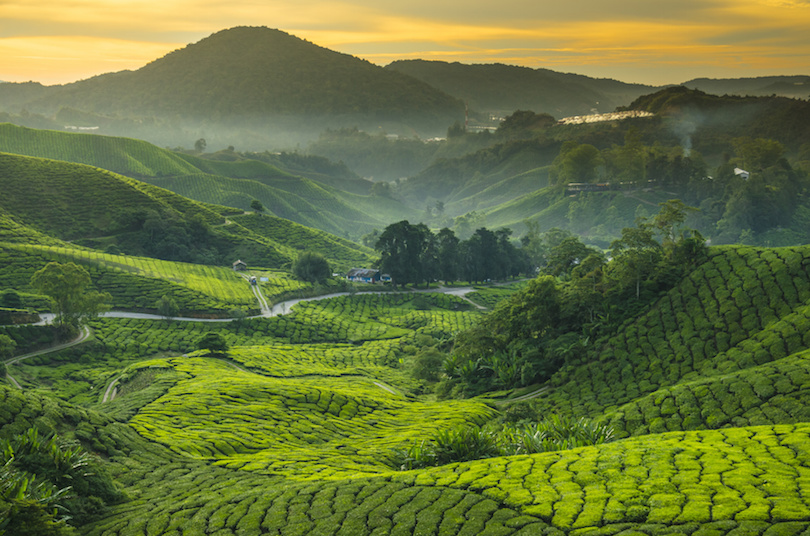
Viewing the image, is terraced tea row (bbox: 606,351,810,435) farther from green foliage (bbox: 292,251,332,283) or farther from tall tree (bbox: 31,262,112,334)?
green foliage (bbox: 292,251,332,283)

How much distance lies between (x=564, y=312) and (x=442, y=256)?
61886mm

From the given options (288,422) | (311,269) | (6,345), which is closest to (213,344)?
(6,345)

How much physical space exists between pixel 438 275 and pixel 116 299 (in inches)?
2208

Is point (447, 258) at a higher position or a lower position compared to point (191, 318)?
higher

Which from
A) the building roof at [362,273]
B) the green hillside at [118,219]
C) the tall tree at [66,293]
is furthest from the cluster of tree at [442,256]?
the tall tree at [66,293]

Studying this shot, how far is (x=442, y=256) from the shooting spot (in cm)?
11256

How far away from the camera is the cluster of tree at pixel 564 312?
157ft

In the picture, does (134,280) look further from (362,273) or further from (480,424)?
(480,424)

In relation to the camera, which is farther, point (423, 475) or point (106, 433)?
point (106, 433)

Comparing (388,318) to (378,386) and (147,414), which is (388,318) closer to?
(378,386)

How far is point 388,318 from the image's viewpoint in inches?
3713

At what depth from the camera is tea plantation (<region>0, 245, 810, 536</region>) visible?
19000mm

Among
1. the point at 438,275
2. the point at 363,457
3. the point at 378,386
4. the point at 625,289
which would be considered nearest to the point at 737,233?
the point at 438,275

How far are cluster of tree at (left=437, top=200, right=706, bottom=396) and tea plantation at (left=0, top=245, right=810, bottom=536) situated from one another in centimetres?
174
